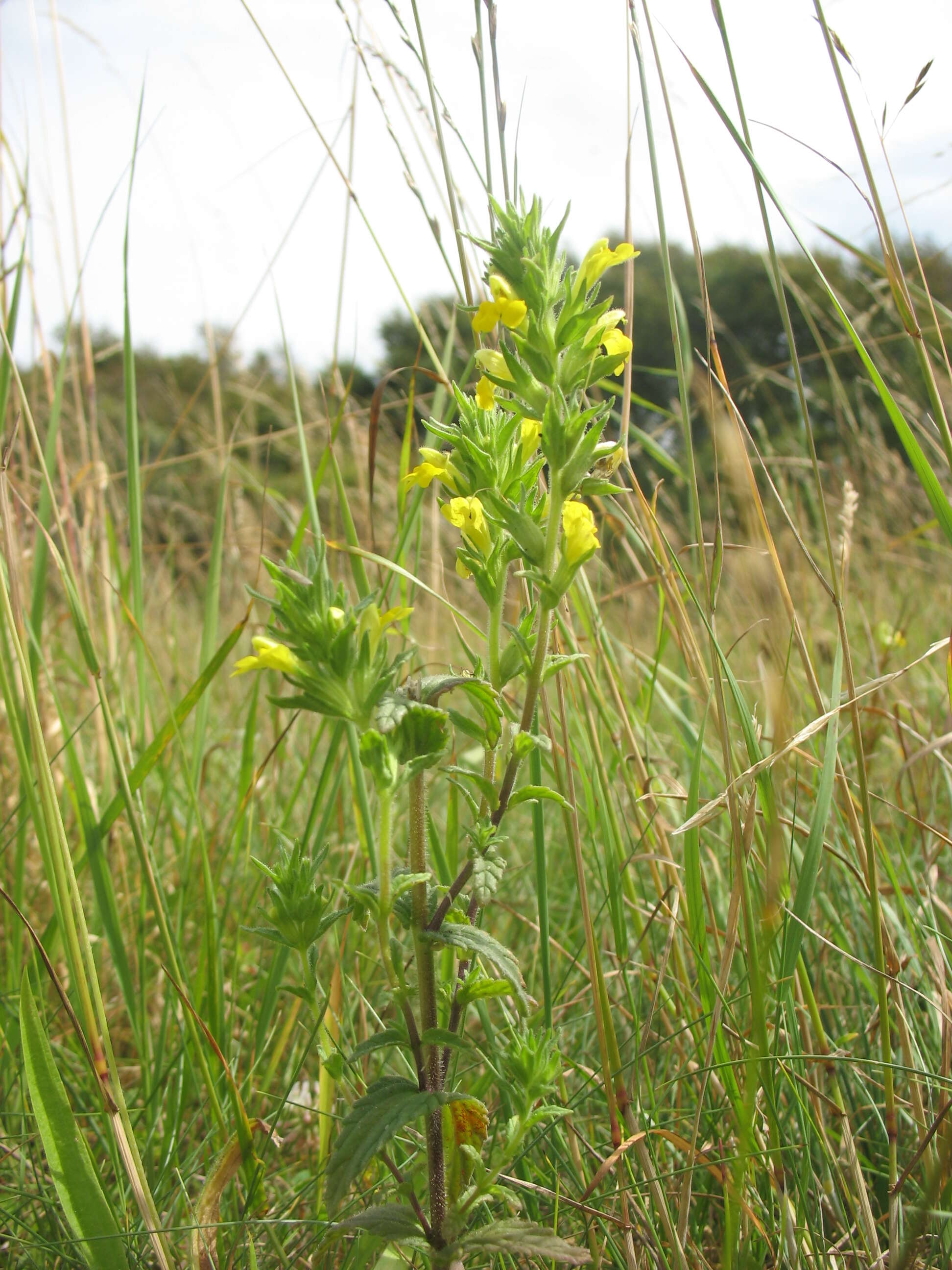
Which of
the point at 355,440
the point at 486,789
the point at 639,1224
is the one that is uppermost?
the point at 355,440

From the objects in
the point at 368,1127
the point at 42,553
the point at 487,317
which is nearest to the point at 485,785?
the point at 368,1127

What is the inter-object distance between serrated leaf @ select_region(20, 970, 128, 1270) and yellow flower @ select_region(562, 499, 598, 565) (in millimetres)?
585

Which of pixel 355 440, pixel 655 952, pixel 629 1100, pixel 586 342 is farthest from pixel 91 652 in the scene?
pixel 355 440

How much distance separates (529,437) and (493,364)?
68 millimetres

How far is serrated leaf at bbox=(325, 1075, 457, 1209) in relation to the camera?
0.61m

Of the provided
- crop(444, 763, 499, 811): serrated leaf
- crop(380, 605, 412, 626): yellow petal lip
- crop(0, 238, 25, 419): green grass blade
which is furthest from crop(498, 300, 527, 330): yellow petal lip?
crop(0, 238, 25, 419): green grass blade

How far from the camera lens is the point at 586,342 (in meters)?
0.68

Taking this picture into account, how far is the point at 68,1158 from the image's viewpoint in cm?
76

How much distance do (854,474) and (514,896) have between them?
9.19 ft

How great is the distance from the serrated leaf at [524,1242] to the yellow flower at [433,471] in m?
0.59

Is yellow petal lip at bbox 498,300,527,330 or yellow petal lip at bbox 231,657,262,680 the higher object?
yellow petal lip at bbox 498,300,527,330

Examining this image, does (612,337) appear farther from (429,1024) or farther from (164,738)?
(164,738)

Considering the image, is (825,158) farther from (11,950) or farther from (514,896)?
(11,950)

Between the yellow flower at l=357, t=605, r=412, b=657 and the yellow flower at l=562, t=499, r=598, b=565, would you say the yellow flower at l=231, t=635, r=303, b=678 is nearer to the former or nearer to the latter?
the yellow flower at l=357, t=605, r=412, b=657
